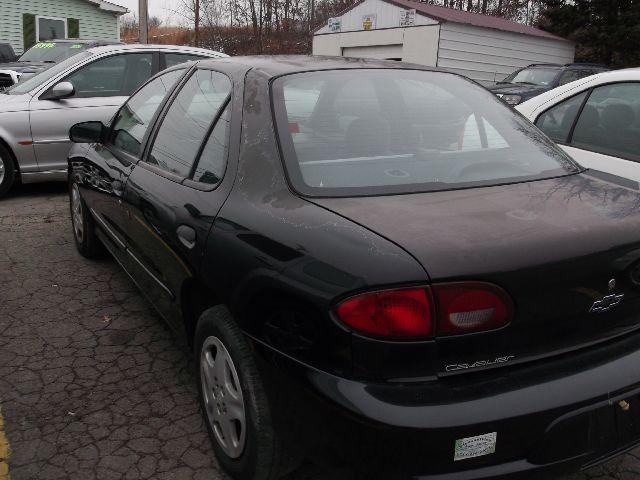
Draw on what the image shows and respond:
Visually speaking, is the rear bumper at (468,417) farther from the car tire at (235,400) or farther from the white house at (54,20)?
the white house at (54,20)

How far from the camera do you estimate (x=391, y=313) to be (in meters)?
1.67

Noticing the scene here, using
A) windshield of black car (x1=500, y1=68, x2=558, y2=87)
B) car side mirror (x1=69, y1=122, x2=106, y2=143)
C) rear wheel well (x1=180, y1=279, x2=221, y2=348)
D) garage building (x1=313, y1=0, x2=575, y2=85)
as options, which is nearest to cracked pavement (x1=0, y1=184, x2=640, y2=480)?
rear wheel well (x1=180, y1=279, x2=221, y2=348)

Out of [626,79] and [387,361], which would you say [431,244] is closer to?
[387,361]

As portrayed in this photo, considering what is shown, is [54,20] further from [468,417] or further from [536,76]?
[468,417]

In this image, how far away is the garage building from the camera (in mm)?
18953

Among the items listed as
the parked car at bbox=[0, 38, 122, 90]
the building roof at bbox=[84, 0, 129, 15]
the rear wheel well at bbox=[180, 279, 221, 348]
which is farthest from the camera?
the building roof at bbox=[84, 0, 129, 15]

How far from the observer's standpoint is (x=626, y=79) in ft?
12.8

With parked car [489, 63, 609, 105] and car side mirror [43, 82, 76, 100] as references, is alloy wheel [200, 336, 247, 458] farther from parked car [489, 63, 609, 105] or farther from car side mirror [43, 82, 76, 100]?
parked car [489, 63, 609, 105]

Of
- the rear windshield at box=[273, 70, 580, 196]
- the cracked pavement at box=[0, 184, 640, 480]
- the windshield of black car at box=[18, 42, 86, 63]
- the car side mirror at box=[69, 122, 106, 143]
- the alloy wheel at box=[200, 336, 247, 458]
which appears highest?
the windshield of black car at box=[18, 42, 86, 63]

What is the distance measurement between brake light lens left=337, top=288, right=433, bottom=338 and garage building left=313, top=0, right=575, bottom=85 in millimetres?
17277

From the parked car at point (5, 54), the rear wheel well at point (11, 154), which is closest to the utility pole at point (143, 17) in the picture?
the parked car at point (5, 54)

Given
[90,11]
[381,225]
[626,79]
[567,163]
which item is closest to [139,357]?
[381,225]

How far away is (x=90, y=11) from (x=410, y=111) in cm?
2443

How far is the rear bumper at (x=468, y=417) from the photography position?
164cm
